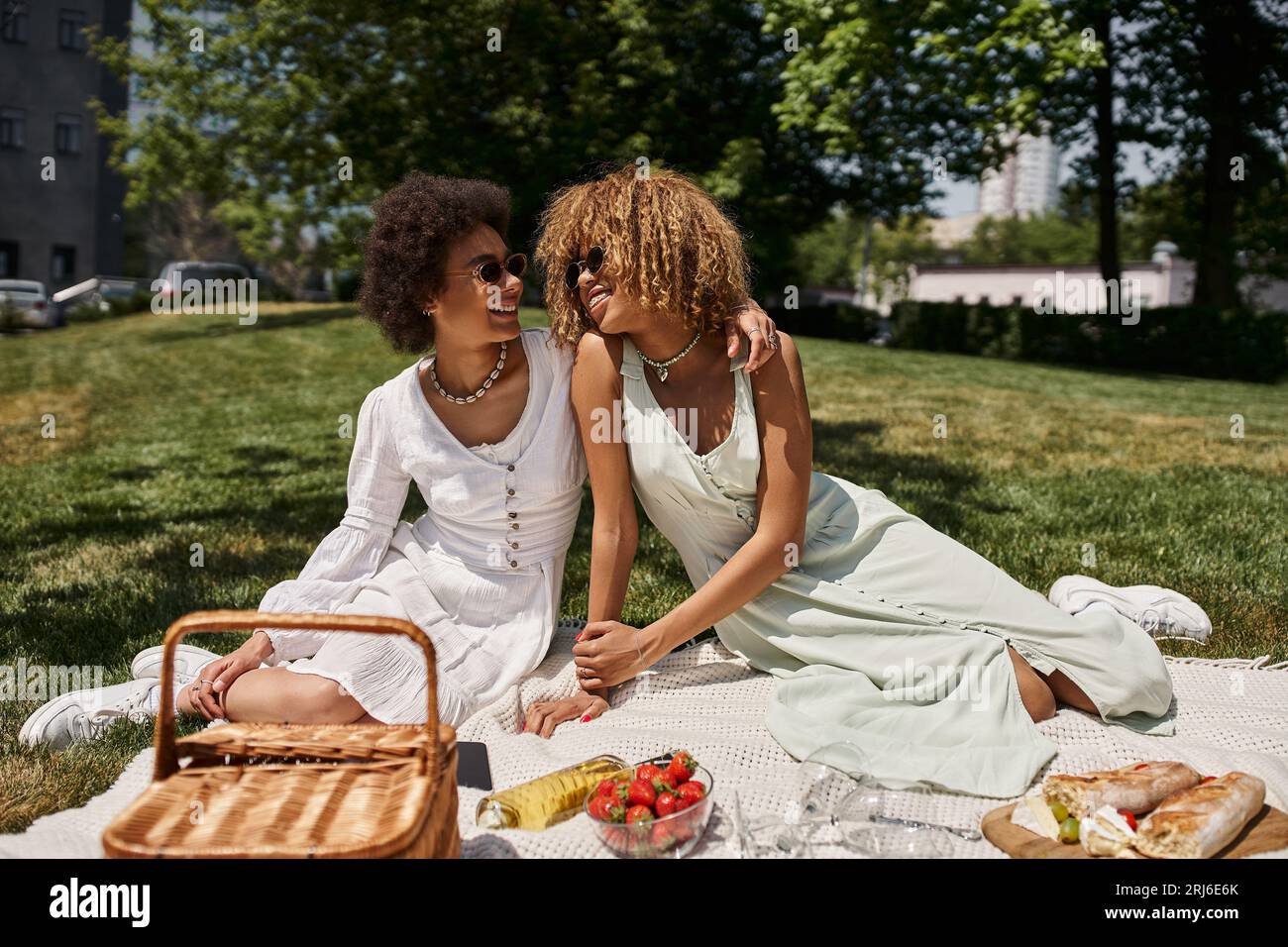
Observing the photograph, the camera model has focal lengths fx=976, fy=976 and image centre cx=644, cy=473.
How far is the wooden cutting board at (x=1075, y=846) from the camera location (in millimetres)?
2527

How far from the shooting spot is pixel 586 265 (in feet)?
10.8

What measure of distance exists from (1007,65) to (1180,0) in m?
12.9

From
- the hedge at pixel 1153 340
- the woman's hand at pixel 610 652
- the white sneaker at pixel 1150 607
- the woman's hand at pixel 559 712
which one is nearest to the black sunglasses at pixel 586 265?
the woman's hand at pixel 610 652

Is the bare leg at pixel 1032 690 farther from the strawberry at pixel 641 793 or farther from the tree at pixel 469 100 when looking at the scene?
the tree at pixel 469 100

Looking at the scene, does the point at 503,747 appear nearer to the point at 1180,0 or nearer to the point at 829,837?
the point at 829,837

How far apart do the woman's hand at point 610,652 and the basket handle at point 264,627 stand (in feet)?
4.02

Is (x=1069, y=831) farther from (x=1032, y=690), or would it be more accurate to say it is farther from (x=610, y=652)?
(x=610, y=652)

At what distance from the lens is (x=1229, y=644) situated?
4246 mm

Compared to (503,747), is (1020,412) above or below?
above

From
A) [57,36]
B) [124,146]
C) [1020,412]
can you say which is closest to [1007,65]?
[1020,412]

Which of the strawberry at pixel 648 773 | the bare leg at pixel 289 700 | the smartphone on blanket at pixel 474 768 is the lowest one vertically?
the smartphone on blanket at pixel 474 768

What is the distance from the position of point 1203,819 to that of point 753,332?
187 centimetres

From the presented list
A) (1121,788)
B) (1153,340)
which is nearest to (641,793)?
(1121,788)

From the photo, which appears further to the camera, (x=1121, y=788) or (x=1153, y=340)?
(x=1153, y=340)
